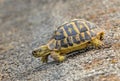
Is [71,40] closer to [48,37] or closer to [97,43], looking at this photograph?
[97,43]

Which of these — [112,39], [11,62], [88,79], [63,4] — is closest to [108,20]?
[112,39]

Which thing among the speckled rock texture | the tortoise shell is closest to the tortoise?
the tortoise shell

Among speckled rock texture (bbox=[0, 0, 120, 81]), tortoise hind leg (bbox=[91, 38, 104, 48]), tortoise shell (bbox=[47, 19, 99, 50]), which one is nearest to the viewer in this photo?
speckled rock texture (bbox=[0, 0, 120, 81])

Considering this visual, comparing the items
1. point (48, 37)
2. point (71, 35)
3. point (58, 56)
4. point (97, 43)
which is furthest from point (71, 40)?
point (48, 37)

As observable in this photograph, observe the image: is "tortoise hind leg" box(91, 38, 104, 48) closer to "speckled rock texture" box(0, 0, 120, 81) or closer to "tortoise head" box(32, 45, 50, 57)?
"speckled rock texture" box(0, 0, 120, 81)

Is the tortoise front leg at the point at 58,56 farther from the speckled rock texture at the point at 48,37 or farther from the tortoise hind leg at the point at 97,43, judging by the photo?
the tortoise hind leg at the point at 97,43

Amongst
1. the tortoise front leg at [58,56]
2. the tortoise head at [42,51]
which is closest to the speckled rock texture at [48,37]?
the tortoise front leg at [58,56]
